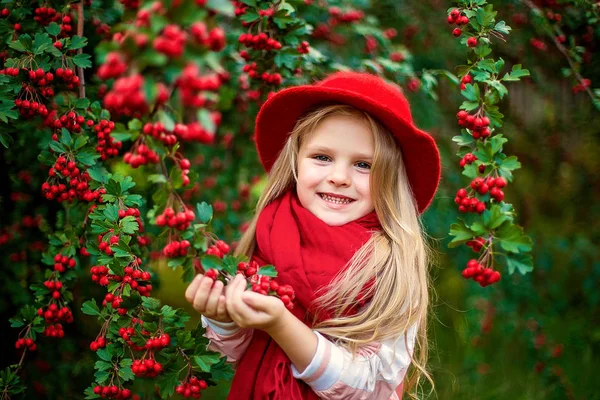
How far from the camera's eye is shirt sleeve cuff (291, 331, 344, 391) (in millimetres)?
1530

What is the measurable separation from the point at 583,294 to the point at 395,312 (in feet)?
9.13

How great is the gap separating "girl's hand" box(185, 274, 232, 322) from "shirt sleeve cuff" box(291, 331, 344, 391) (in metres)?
0.26

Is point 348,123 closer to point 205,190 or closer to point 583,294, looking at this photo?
point 205,190

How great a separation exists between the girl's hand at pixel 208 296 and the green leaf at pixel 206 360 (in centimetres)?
10

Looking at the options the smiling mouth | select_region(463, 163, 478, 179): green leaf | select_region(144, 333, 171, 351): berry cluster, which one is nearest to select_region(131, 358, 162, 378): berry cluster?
select_region(144, 333, 171, 351): berry cluster

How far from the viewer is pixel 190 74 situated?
843 millimetres

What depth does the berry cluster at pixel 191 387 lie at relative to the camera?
1.46 meters

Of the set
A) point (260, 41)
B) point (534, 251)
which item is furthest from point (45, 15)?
point (534, 251)

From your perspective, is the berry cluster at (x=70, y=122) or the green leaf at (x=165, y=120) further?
the berry cluster at (x=70, y=122)

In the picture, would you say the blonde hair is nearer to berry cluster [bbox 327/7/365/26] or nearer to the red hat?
the red hat

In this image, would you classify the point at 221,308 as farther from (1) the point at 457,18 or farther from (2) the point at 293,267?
(1) the point at 457,18

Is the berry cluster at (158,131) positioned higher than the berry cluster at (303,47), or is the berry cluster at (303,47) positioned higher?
the berry cluster at (158,131)

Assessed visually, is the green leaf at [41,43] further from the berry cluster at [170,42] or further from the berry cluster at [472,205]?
the berry cluster at [472,205]

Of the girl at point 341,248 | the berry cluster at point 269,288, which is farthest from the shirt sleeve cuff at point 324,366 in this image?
the berry cluster at point 269,288
